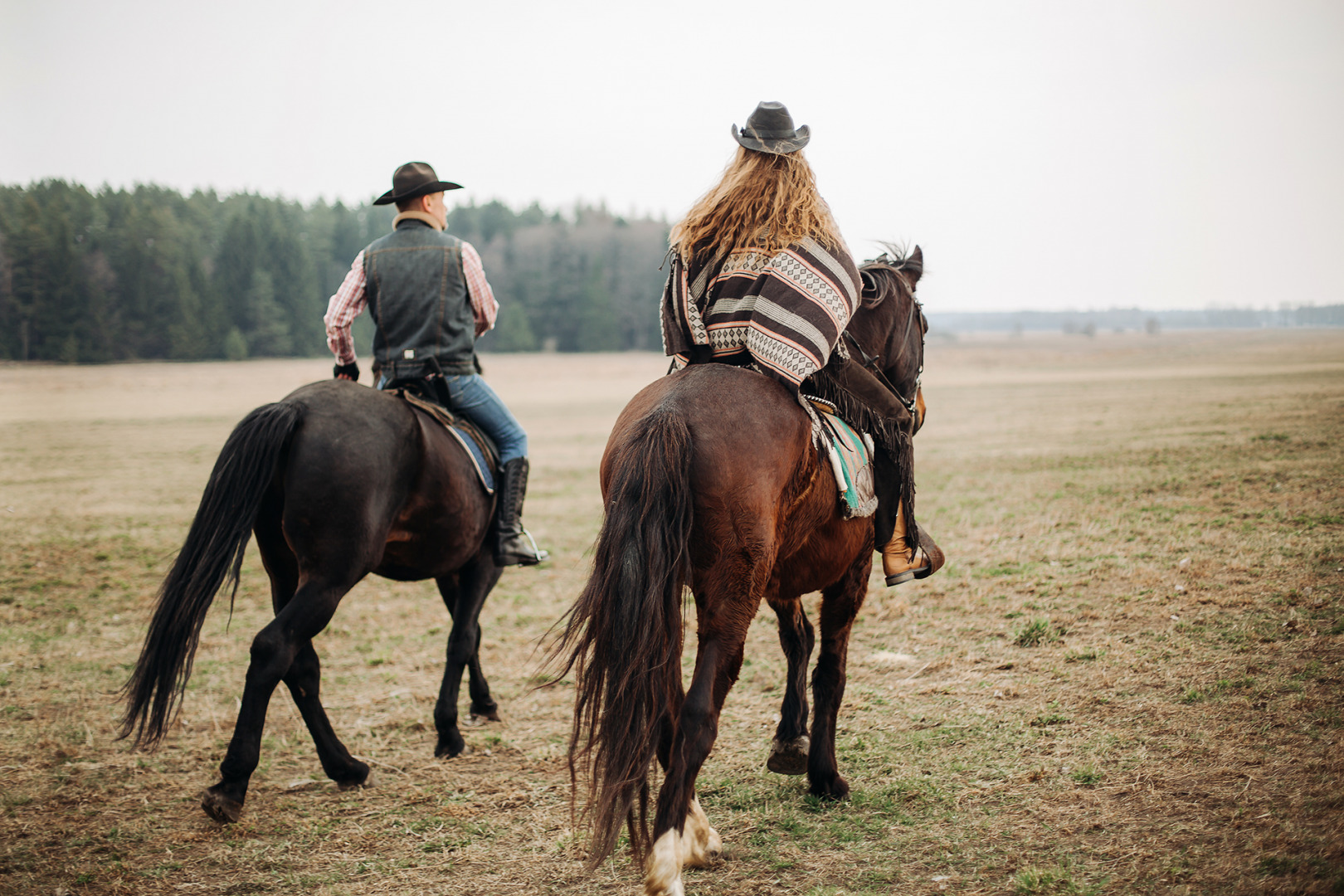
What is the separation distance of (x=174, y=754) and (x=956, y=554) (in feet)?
22.3

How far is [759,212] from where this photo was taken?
12.2 feet

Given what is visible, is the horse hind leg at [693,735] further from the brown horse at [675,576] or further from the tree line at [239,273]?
the tree line at [239,273]

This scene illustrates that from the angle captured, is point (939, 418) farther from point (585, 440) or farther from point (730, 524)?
point (730, 524)

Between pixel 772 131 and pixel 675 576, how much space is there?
2046 mm

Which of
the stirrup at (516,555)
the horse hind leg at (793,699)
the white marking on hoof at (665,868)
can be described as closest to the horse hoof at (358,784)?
the stirrup at (516,555)

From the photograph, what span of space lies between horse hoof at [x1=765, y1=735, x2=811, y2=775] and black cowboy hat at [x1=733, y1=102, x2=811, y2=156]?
291 centimetres

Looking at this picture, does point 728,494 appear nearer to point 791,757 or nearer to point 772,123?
point 772,123

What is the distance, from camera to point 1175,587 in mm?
6293

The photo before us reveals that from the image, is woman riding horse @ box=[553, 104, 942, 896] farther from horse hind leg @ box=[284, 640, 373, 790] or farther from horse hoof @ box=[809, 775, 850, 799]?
horse hind leg @ box=[284, 640, 373, 790]

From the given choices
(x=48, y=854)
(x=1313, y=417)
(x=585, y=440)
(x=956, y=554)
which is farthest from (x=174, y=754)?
(x=585, y=440)

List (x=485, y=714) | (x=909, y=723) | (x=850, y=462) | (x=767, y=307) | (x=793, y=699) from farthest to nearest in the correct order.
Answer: (x=485, y=714), (x=909, y=723), (x=793, y=699), (x=850, y=462), (x=767, y=307)

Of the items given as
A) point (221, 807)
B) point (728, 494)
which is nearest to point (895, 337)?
point (728, 494)

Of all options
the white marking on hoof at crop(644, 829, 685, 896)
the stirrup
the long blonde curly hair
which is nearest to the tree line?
the stirrup

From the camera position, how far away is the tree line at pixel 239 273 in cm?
1675
